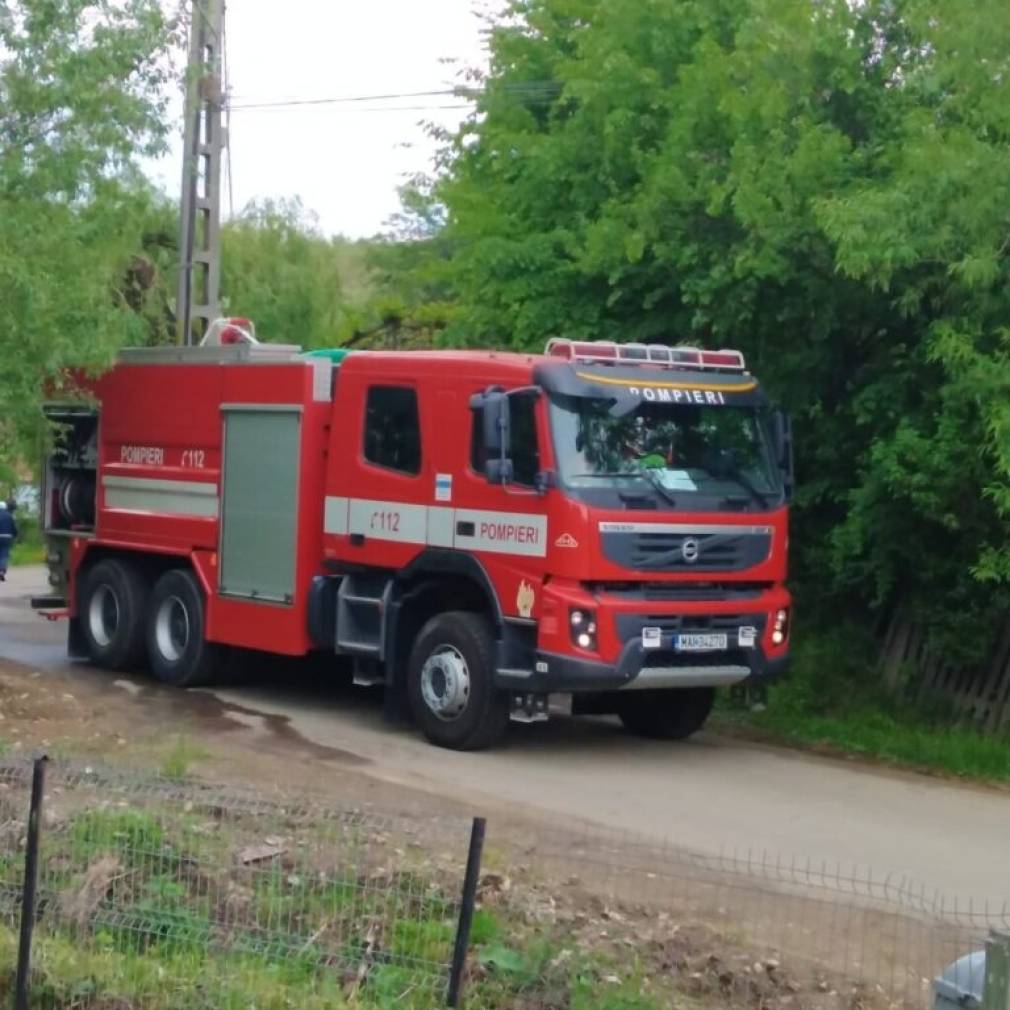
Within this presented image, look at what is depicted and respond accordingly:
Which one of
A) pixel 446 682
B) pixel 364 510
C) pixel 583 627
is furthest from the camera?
pixel 364 510

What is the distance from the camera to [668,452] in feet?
43.8

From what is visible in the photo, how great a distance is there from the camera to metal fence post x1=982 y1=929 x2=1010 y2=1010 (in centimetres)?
532

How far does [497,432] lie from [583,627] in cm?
144

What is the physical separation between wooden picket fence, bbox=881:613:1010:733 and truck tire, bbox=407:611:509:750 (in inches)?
139

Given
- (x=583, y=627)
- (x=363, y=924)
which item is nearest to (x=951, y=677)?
(x=583, y=627)

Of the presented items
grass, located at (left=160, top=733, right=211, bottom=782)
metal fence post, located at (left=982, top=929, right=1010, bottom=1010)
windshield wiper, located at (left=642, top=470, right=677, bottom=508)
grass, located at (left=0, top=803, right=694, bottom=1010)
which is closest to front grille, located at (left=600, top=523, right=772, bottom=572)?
windshield wiper, located at (left=642, top=470, right=677, bottom=508)

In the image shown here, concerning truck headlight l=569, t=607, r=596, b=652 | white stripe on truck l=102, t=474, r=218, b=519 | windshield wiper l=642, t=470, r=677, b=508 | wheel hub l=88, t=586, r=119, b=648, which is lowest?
wheel hub l=88, t=586, r=119, b=648

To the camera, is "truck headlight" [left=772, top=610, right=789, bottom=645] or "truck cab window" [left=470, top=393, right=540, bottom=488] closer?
"truck cab window" [left=470, top=393, right=540, bottom=488]

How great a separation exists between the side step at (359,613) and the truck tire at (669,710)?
2.01m

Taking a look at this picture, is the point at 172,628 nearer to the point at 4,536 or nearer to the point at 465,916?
the point at 465,916

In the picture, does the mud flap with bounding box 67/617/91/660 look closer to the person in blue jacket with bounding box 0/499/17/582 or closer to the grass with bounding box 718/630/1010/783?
the grass with bounding box 718/630/1010/783

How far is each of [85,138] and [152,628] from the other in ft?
14.0

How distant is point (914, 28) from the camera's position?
13586mm

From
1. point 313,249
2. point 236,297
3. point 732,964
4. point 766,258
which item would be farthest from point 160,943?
point 313,249
